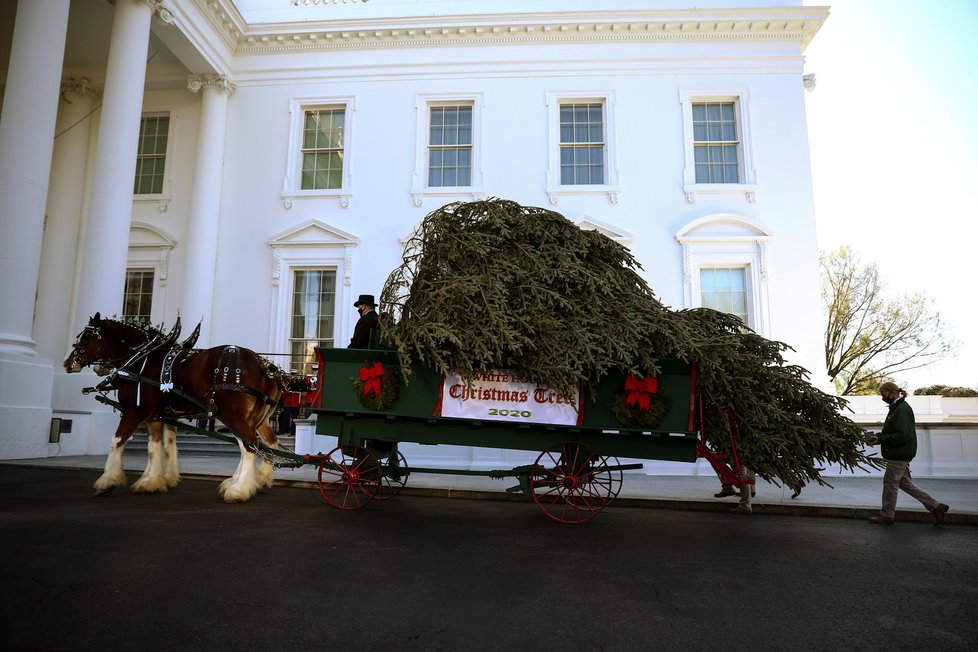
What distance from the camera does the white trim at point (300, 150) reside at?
14281mm

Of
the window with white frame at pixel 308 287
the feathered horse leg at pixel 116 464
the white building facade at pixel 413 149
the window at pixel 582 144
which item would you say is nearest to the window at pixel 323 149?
the white building facade at pixel 413 149

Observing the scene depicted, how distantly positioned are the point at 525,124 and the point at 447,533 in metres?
11.0

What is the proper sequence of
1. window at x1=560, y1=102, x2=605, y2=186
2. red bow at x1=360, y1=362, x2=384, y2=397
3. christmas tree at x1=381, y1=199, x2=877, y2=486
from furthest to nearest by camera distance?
window at x1=560, y1=102, x2=605, y2=186 → red bow at x1=360, y1=362, x2=384, y2=397 → christmas tree at x1=381, y1=199, x2=877, y2=486

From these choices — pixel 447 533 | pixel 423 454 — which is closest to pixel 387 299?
pixel 447 533

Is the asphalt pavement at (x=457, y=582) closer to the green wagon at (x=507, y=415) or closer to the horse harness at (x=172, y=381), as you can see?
the green wagon at (x=507, y=415)

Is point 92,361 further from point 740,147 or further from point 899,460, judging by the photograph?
point 740,147

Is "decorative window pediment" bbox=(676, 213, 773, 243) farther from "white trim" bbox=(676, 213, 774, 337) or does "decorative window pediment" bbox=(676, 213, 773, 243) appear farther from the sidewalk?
the sidewalk

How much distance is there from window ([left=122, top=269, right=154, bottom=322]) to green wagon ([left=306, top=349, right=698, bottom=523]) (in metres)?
10.3

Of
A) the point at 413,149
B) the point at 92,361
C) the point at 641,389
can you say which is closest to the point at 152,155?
the point at 413,149

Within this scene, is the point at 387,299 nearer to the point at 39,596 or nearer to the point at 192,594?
the point at 192,594

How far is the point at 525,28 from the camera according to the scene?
1416 centimetres

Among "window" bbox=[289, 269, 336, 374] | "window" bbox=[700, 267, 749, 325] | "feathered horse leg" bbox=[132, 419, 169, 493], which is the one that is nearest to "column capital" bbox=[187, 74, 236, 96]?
"window" bbox=[289, 269, 336, 374]

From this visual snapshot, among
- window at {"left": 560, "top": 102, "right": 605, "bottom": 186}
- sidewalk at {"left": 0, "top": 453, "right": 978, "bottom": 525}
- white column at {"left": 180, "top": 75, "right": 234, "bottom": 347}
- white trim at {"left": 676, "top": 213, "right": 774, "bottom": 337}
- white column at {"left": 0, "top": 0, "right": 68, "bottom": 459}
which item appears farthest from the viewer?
window at {"left": 560, "top": 102, "right": 605, "bottom": 186}

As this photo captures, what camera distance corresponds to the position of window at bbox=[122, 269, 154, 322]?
14406 millimetres
